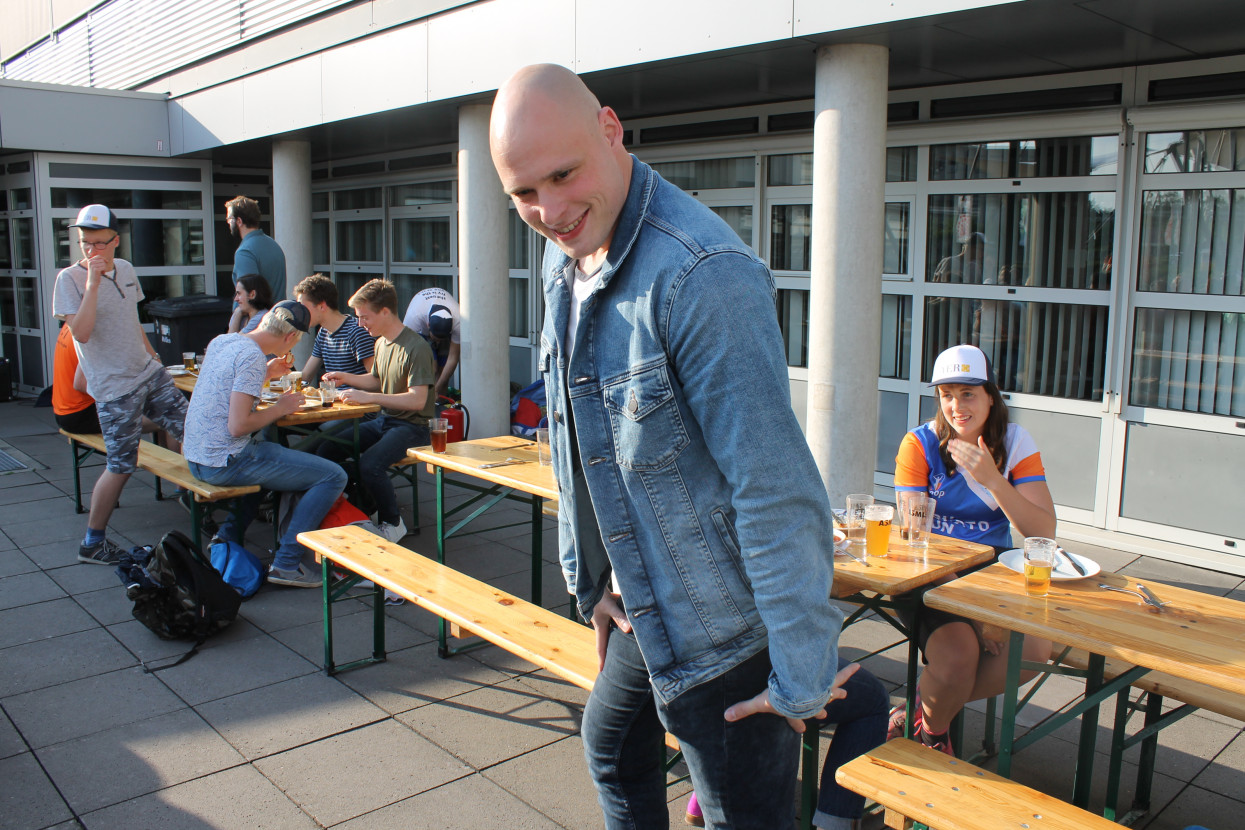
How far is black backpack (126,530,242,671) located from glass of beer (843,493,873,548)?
3005 mm

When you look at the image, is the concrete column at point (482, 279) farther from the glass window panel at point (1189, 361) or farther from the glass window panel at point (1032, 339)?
the glass window panel at point (1189, 361)

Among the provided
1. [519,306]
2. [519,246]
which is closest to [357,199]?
[519,246]

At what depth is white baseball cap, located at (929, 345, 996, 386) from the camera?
3.33 meters

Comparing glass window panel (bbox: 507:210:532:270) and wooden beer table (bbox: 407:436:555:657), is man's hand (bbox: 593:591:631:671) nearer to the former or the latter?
wooden beer table (bbox: 407:436:555:657)

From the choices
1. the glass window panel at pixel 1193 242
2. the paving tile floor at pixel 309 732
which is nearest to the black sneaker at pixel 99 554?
the paving tile floor at pixel 309 732

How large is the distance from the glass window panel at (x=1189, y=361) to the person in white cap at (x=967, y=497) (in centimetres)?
308

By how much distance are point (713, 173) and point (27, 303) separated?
904cm

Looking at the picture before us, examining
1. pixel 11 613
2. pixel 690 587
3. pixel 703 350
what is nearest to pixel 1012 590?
pixel 690 587

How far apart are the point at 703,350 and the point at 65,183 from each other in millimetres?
12223

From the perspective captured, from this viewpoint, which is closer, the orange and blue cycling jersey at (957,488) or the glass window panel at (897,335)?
the orange and blue cycling jersey at (957,488)

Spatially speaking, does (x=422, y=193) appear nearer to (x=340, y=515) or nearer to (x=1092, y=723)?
(x=340, y=515)

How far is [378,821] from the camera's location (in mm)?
3064

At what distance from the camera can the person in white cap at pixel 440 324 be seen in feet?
27.8

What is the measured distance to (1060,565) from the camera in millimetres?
2873
